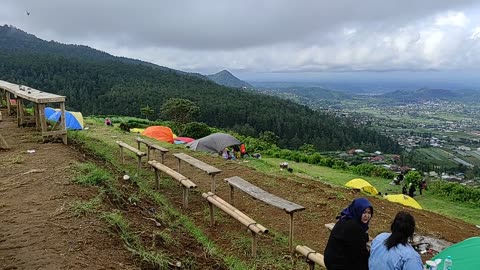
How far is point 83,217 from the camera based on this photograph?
4441 mm

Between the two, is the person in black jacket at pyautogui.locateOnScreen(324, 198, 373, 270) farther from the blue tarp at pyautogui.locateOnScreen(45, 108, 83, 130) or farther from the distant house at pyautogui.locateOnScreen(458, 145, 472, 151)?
the distant house at pyautogui.locateOnScreen(458, 145, 472, 151)

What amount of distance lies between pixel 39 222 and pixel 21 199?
102cm

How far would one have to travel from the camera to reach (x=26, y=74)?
62.4m

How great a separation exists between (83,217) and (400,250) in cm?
344

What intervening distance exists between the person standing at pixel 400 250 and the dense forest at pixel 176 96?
152ft

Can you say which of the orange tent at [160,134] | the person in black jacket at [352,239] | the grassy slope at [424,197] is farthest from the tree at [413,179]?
the person in black jacket at [352,239]

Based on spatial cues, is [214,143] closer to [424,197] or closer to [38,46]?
[424,197]

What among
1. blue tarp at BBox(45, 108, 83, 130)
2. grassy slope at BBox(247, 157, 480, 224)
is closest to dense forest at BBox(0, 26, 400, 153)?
blue tarp at BBox(45, 108, 83, 130)

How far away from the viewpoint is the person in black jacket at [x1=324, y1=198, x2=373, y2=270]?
3043 mm

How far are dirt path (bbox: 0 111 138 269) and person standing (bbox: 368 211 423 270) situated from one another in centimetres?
226

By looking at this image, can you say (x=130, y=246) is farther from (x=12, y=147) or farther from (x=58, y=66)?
(x=58, y=66)

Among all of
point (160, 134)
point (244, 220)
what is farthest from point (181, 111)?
point (244, 220)

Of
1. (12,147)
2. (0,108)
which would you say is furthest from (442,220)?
(0,108)

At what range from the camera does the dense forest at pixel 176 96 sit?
183 feet
